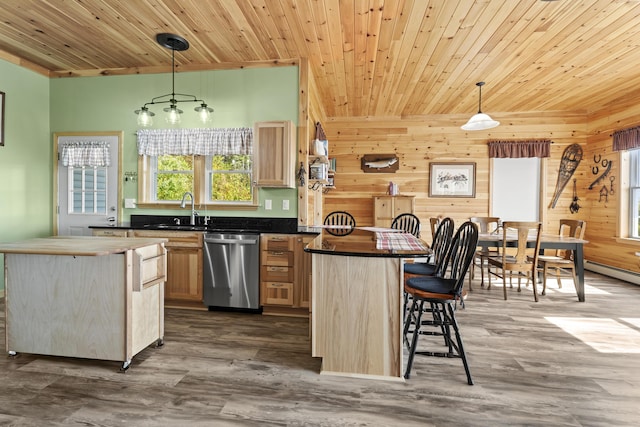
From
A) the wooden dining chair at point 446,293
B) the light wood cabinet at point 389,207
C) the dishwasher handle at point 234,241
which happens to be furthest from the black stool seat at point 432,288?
the light wood cabinet at point 389,207

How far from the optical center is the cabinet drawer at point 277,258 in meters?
3.39

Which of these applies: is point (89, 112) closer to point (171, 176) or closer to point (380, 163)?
point (171, 176)

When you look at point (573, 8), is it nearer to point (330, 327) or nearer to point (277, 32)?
point (277, 32)

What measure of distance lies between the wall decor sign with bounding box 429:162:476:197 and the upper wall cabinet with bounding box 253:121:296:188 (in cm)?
345

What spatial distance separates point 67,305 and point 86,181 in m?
2.46

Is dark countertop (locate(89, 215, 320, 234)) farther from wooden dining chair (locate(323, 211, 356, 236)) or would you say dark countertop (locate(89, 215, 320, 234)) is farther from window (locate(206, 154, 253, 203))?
wooden dining chair (locate(323, 211, 356, 236))

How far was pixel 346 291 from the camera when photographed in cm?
211

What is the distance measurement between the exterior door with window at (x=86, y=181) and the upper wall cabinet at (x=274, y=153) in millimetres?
1790

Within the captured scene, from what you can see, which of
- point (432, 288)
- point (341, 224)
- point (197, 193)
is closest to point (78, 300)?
point (197, 193)

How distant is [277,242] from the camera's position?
341 cm

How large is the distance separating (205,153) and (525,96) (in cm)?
470

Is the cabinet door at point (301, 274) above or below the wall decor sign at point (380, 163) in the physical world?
below

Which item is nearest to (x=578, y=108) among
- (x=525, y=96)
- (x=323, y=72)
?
(x=525, y=96)

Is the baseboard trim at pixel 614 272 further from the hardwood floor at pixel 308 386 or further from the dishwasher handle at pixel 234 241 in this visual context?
the dishwasher handle at pixel 234 241
